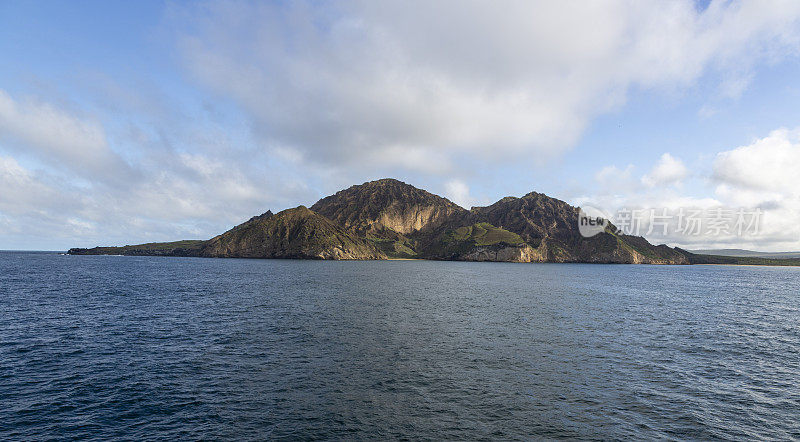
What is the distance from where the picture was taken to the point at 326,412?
27.1 m

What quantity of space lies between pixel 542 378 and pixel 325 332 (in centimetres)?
2977

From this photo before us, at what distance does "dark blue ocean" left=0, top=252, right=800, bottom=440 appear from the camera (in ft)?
83.0

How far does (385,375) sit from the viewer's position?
35.1 m

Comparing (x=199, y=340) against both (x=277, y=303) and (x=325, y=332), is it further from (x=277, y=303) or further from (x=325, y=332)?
(x=277, y=303)

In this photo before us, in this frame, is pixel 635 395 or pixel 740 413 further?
pixel 635 395

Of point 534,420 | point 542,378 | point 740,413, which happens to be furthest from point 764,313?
point 534,420

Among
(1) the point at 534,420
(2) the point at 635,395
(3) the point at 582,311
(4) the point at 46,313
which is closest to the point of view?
(1) the point at 534,420

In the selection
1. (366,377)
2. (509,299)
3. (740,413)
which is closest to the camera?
(740,413)

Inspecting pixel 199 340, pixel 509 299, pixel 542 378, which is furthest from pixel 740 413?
pixel 509 299

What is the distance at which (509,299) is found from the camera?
302 ft

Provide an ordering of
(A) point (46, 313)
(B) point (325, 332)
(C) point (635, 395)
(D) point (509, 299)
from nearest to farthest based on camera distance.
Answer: (C) point (635, 395), (B) point (325, 332), (A) point (46, 313), (D) point (509, 299)

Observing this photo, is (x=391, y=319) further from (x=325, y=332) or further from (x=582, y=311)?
(x=582, y=311)

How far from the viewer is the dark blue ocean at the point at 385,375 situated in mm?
25312

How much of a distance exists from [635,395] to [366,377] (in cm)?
2407
